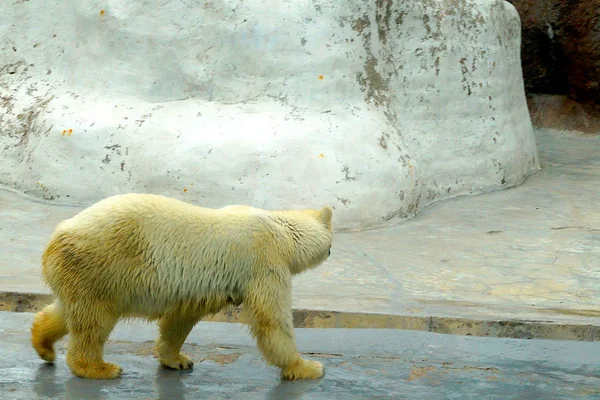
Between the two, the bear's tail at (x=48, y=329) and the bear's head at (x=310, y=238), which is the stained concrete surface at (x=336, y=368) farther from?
the bear's head at (x=310, y=238)

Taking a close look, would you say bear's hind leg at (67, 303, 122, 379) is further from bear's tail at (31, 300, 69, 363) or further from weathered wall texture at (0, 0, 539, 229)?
weathered wall texture at (0, 0, 539, 229)

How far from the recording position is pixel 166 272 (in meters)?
3.93

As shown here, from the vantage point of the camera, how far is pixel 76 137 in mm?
7820

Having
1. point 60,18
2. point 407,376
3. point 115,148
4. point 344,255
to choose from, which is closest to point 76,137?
point 115,148

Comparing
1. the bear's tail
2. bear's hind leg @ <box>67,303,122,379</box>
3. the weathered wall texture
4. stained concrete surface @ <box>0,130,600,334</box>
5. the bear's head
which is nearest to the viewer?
A: bear's hind leg @ <box>67,303,122,379</box>

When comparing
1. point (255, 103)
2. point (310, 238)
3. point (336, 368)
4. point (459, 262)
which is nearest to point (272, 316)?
point (310, 238)

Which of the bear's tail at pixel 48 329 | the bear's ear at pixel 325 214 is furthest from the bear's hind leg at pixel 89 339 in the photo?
the bear's ear at pixel 325 214

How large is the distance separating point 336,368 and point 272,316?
0.59m

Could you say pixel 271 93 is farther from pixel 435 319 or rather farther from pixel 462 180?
pixel 435 319

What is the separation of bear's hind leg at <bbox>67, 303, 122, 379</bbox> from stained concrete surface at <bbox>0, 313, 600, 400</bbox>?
0.06m

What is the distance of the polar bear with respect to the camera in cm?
384

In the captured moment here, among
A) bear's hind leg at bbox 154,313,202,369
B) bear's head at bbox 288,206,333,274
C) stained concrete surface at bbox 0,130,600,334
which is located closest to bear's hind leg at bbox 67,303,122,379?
bear's hind leg at bbox 154,313,202,369

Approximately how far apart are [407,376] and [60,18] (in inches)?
227

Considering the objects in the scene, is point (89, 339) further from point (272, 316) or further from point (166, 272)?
point (272, 316)
